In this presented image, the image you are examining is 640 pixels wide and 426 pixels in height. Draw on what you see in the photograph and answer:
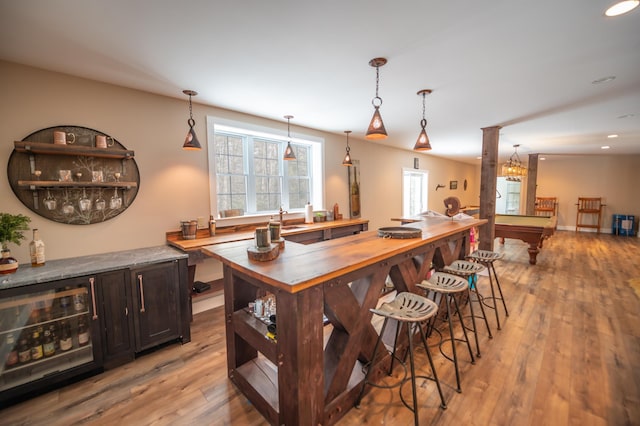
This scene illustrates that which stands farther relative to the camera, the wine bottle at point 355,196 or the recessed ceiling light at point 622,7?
the wine bottle at point 355,196

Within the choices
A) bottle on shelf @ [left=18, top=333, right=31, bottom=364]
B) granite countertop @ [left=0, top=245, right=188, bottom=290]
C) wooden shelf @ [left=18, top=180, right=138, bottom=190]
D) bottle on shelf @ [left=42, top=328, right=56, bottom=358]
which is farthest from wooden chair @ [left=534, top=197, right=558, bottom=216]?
bottle on shelf @ [left=18, top=333, right=31, bottom=364]

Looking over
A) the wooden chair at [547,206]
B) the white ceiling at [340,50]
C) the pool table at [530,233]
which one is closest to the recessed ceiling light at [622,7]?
the white ceiling at [340,50]

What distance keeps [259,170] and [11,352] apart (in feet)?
9.83

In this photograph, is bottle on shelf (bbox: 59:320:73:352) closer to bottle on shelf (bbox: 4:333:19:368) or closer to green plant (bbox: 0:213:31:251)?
bottle on shelf (bbox: 4:333:19:368)

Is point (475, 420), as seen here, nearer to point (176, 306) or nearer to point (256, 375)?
point (256, 375)

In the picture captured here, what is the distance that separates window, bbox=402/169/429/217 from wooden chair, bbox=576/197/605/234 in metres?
5.39

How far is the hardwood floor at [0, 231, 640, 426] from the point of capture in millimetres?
1675

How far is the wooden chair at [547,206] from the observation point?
897 centimetres

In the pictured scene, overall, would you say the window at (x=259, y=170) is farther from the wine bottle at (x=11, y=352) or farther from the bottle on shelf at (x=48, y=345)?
the wine bottle at (x=11, y=352)

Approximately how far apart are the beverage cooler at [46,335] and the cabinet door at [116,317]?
0.19 feet

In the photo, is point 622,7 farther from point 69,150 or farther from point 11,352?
point 11,352

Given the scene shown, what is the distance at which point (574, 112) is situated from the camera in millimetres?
3670

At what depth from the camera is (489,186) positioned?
422 cm

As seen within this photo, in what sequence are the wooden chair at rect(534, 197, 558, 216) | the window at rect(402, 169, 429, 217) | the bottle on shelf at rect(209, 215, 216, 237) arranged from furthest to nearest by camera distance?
the wooden chair at rect(534, 197, 558, 216) → the window at rect(402, 169, 429, 217) → the bottle on shelf at rect(209, 215, 216, 237)
